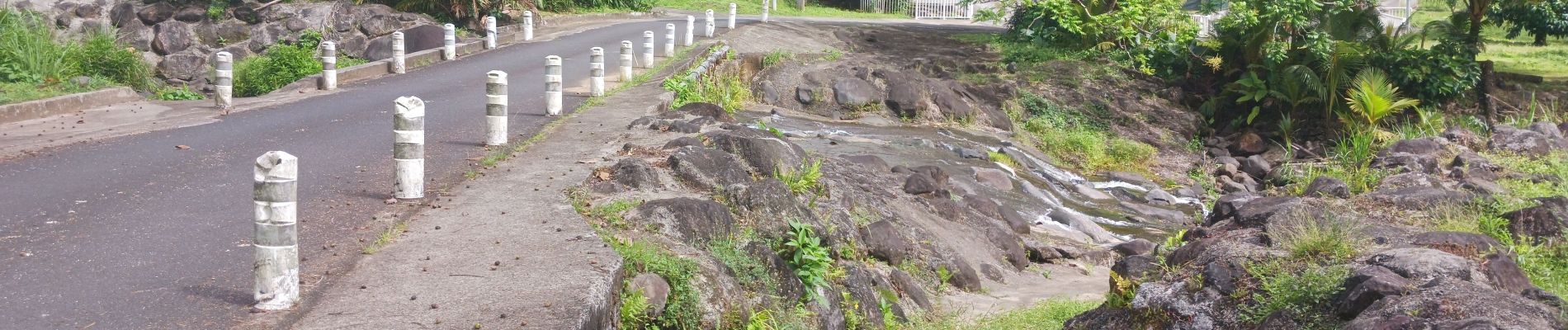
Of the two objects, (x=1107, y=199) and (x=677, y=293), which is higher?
(x=677, y=293)

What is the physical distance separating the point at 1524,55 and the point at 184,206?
93.6 feet

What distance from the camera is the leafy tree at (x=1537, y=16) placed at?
20.9 m

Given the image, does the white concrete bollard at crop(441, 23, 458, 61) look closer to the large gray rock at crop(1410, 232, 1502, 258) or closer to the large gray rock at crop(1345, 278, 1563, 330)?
the large gray rock at crop(1410, 232, 1502, 258)

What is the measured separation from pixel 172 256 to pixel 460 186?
2.54 meters

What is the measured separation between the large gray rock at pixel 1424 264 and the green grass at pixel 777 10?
31.8 m

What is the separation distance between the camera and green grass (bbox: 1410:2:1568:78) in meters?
26.0

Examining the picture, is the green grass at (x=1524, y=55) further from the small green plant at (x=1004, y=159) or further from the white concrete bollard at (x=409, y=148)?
the white concrete bollard at (x=409, y=148)

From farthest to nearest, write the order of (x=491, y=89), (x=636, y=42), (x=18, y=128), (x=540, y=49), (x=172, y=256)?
(x=636, y=42) < (x=540, y=49) < (x=18, y=128) < (x=491, y=89) < (x=172, y=256)

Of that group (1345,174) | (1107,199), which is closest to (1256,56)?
(1345,174)

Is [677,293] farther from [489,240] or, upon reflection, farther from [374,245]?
[374,245]

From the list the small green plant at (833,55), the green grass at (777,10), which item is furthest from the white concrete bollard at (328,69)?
the green grass at (777,10)

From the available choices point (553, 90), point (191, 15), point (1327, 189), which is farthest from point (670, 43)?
point (191, 15)

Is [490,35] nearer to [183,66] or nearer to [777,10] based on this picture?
[183,66]

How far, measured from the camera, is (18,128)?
12219 millimetres
